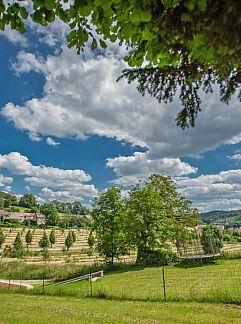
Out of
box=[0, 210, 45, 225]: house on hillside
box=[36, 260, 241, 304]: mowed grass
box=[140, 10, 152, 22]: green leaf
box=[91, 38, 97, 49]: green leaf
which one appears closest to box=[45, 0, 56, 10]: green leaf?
box=[140, 10, 152, 22]: green leaf

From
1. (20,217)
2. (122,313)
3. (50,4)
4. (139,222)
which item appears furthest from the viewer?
(20,217)

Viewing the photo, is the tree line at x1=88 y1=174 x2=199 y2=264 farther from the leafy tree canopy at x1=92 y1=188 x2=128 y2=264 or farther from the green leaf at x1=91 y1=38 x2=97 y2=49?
the green leaf at x1=91 y1=38 x2=97 y2=49

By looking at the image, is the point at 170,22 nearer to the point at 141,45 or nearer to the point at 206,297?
the point at 141,45

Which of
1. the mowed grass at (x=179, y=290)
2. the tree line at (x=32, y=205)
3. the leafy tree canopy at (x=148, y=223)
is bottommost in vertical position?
the mowed grass at (x=179, y=290)

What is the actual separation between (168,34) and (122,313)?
837 centimetres

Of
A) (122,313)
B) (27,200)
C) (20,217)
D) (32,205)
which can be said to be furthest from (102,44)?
(27,200)

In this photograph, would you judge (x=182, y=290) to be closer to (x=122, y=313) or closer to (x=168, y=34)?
(x=122, y=313)

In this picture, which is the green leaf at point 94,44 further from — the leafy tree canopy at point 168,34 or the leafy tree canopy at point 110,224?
the leafy tree canopy at point 110,224

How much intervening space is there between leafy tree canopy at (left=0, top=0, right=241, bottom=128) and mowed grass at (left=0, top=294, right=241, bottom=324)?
20.5ft

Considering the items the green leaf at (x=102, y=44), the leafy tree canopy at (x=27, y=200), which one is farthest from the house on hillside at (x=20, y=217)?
the green leaf at (x=102, y=44)

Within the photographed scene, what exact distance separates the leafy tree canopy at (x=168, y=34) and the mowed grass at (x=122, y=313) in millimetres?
6260

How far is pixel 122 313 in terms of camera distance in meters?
9.01

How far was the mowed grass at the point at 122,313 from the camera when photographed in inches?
319

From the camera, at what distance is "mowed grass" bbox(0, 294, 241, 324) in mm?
8094
